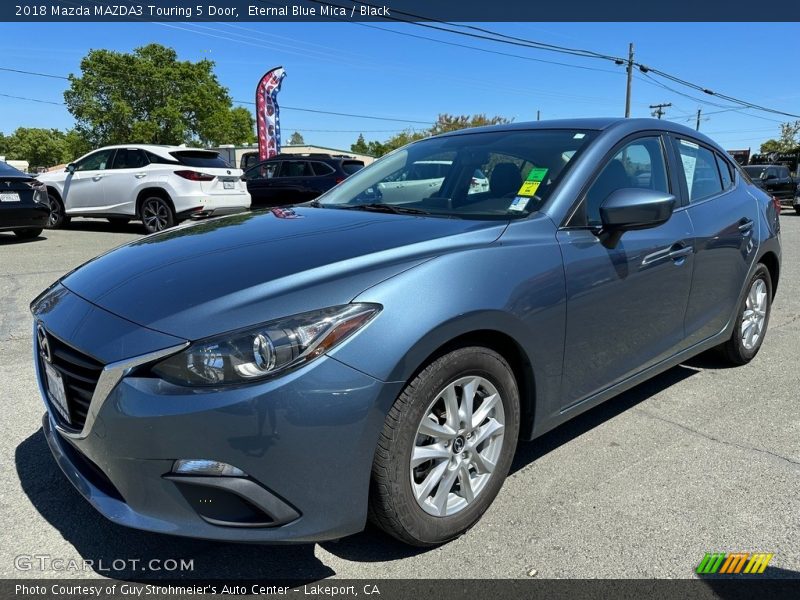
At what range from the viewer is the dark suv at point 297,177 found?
44.2 ft

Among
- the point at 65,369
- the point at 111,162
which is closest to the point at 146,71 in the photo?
the point at 111,162

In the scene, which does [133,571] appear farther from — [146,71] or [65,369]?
[146,71]

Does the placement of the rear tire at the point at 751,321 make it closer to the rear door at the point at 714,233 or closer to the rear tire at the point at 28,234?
the rear door at the point at 714,233

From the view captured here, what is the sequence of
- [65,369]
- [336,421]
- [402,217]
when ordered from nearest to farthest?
[336,421]
[65,369]
[402,217]

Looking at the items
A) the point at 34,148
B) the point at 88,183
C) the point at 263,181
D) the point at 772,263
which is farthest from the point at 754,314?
the point at 34,148

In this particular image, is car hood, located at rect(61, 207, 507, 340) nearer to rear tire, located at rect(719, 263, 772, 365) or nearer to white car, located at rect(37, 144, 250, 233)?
rear tire, located at rect(719, 263, 772, 365)

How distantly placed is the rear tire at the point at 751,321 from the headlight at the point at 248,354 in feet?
11.1

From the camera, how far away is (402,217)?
2766 mm

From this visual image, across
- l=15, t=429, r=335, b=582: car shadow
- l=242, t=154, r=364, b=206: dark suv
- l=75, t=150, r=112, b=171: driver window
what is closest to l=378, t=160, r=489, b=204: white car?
l=15, t=429, r=335, b=582: car shadow

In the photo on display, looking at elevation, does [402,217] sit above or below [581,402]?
above

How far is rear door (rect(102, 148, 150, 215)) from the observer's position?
11227mm

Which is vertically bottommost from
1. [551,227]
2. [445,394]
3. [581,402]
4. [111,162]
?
[581,402]

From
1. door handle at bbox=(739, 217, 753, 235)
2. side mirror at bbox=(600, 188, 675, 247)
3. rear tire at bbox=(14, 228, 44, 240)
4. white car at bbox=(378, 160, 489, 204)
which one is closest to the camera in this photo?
side mirror at bbox=(600, 188, 675, 247)

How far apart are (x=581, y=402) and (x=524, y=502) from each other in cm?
53
